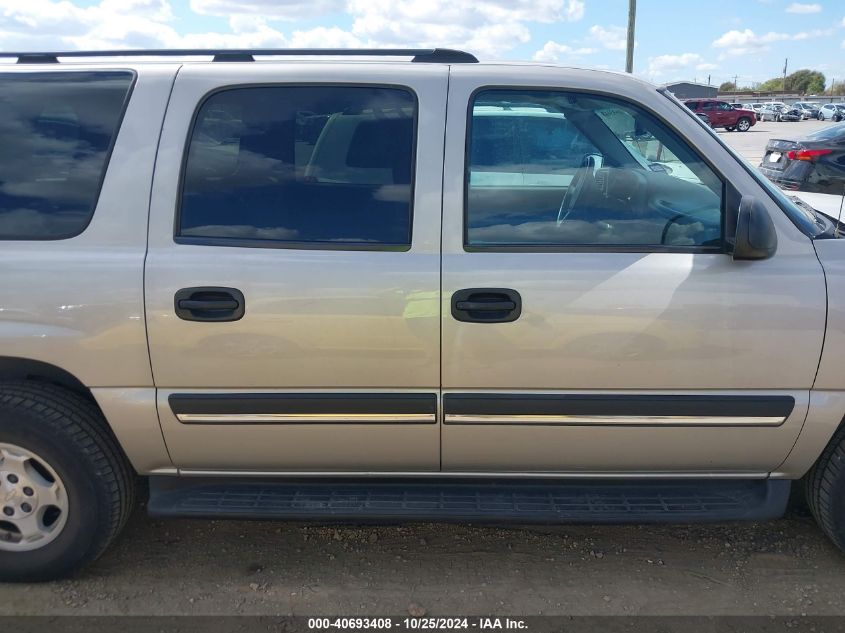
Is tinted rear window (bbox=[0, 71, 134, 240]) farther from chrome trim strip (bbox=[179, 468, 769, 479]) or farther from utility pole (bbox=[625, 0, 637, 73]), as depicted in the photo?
utility pole (bbox=[625, 0, 637, 73])

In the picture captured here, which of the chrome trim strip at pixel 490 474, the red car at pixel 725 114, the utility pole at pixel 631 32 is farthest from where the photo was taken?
the red car at pixel 725 114

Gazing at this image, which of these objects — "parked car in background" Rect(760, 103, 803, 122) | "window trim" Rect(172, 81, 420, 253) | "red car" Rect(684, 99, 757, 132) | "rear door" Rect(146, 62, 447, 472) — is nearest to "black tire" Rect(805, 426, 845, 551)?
"rear door" Rect(146, 62, 447, 472)

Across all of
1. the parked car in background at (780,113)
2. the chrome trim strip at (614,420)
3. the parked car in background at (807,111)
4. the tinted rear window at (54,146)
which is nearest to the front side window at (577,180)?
the chrome trim strip at (614,420)

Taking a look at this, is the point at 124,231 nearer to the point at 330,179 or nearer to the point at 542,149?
the point at 330,179

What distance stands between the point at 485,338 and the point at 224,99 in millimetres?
1259

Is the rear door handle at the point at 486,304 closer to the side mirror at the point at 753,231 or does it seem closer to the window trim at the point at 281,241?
the window trim at the point at 281,241

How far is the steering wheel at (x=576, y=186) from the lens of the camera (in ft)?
8.20

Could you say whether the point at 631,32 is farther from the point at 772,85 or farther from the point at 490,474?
the point at 772,85

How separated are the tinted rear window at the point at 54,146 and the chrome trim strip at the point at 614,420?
1529 millimetres

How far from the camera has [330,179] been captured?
8.12 feet

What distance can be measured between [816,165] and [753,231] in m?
6.49

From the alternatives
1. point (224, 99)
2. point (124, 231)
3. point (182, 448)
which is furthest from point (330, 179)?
point (182, 448)

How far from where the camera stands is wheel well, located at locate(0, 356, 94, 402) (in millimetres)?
2438

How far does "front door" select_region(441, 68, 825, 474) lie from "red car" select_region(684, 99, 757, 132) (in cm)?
3483
